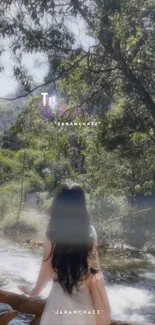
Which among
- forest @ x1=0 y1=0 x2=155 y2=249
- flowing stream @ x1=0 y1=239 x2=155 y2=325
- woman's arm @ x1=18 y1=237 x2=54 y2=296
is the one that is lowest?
flowing stream @ x1=0 y1=239 x2=155 y2=325

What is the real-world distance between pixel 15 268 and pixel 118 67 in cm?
380

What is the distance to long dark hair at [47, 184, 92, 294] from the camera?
1453 millimetres

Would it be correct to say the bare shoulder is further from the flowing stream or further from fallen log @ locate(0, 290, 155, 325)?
the flowing stream

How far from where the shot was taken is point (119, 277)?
7.38 metres

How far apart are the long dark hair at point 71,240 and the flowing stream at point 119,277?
345 centimetres

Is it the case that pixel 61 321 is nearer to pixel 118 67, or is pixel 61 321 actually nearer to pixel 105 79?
pixel 118 67

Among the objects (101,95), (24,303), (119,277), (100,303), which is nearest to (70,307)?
(100,303)

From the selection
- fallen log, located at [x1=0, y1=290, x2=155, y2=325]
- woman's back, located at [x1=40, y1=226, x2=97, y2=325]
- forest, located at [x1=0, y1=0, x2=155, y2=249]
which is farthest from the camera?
forest, located at [x1=0, y1=0, x2=155, y2=249]

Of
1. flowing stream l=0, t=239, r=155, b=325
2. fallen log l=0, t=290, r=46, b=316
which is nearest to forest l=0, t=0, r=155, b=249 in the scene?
flowing stream l=0, t=239, r=155, b=325

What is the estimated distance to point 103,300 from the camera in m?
1.42

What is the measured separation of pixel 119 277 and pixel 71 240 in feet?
20.1

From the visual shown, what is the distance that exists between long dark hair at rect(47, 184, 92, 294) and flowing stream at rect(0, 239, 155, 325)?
136 inches

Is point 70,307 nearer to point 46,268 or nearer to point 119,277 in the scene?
point 46,268

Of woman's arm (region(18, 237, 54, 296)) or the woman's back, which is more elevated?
woman's arm (region(18, 237, 54, 296))
